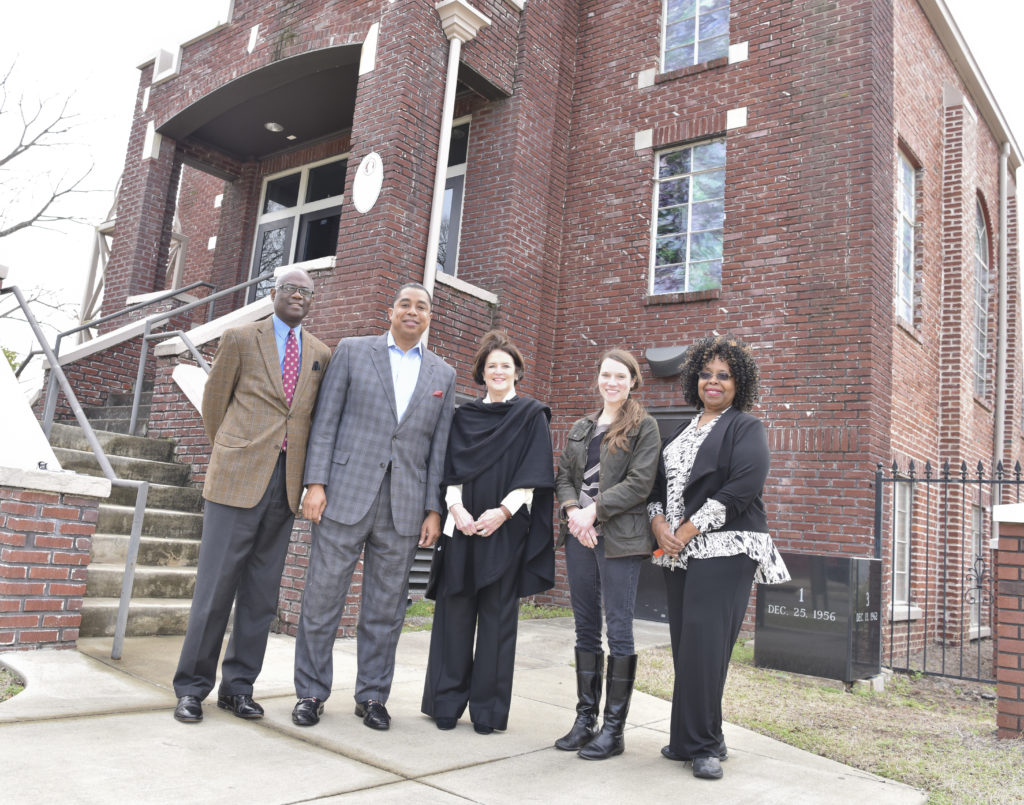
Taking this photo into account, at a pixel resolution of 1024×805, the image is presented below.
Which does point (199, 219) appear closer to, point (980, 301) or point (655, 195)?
→ point (655, 195)

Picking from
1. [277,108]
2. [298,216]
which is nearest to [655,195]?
[277,108]

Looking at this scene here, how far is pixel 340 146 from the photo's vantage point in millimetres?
11508

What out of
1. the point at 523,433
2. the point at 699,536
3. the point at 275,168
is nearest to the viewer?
the point at 699,536

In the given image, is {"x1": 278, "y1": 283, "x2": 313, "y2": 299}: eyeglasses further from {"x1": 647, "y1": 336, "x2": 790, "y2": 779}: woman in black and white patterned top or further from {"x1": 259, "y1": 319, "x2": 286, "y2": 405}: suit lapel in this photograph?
{"x1": 647, "y1": 336, "x2": 790, "y2": 779}: woman in black and white patterned top

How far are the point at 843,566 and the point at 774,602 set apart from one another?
0.63 m

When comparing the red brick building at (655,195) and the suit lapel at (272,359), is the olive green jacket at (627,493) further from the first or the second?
the red brick building at (655,195)

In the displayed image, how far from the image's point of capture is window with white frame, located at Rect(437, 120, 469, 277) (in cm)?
962

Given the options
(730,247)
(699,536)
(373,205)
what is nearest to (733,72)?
(730,247)

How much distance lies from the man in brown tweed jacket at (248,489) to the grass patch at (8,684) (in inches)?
30.3

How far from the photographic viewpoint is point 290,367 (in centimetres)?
387

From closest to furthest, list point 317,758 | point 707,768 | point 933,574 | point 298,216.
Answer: point 317,758 < point 707,768 < point 933,574 < point 298,216

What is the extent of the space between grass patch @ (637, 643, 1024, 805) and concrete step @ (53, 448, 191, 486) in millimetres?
4416

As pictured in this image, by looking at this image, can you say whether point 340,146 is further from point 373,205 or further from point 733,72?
point 733,72

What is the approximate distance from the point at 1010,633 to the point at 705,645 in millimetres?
2458
